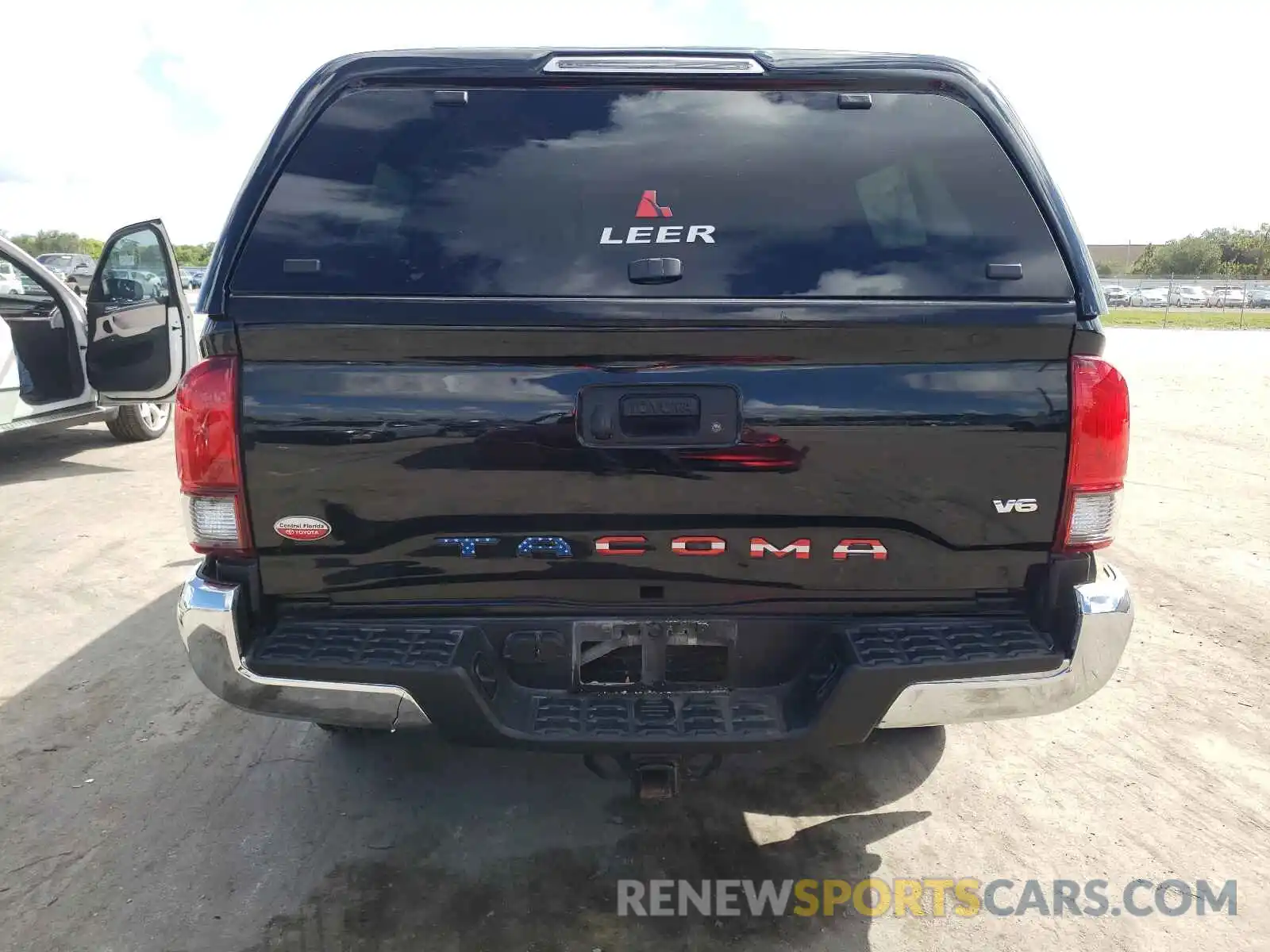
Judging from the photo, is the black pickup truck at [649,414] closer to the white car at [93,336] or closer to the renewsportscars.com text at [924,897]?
the renewsportscars.com text at [924,897]

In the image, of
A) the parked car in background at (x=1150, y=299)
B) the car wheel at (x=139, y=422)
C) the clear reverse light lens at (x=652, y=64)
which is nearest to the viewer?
the clear reverse light lens at (x=652, y=64)

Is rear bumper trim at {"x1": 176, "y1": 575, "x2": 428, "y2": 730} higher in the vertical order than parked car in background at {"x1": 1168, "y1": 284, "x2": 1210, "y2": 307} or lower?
higher

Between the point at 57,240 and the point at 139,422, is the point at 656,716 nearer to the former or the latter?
the point at 139,422

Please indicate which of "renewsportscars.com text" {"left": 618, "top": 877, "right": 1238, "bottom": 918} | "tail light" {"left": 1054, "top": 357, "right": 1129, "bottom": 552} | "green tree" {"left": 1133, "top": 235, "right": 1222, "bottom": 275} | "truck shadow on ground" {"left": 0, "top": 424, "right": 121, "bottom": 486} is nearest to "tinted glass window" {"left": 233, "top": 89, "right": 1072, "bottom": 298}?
"tail light" {"left": 1054, "top": 357, "right": 1129, "bottom": 552}

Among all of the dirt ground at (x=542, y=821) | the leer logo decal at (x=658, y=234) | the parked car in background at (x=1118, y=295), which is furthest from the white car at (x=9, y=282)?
the parked car in background at (x=1118, y=295)

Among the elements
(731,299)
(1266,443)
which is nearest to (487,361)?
(731,299)

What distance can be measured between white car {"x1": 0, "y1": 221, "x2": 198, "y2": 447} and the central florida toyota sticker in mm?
4039

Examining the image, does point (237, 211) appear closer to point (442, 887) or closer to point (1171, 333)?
point (442, 887)

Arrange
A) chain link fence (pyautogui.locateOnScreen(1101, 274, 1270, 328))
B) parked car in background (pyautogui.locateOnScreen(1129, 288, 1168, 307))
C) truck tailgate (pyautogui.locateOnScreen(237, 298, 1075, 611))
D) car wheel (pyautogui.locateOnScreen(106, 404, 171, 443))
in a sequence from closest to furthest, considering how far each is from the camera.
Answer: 1. truck tailgate (pyautogui.locateOnScreen(237, 298, 1075, 611))
2. car wheel (pyautogui.locateOnScreen(106, 404, 171, 443))
3. chain link fence (pyautogui.locateOnScreen(1101, 274, 1270, 328))
4. parked car in background (pyautogui.locateOnScreen(1129, 288, 1168, 307))

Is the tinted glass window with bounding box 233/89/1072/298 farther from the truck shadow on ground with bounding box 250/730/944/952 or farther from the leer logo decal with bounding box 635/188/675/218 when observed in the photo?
the truck shadow on ground with bounding box 250/730/944/952

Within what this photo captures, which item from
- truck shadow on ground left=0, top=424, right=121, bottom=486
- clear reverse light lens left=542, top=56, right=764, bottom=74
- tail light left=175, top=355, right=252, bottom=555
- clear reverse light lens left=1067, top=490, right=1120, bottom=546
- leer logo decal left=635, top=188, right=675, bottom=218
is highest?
clear reverse light lens left=542, top=56, right=764, bottom=74

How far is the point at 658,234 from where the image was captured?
2305mm

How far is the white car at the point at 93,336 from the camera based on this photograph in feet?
20.4

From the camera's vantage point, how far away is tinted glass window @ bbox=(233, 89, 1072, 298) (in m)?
2.25
